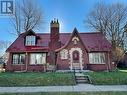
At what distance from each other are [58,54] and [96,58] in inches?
213

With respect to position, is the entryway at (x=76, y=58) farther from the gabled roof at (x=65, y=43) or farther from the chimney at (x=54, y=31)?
the chimney at (x=54, y=31)

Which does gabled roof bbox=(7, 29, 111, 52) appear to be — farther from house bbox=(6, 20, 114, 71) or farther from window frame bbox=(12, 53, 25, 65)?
window frame bbox=(12, 53, 25, 65)

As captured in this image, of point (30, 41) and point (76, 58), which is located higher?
point (30, 41)

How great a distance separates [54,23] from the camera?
34125 mm

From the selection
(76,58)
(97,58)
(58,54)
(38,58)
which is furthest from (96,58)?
(38,58)

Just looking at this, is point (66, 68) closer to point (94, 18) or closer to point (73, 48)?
point (73, 48)

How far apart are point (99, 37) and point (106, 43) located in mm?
1856

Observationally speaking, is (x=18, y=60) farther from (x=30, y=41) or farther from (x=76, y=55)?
(x=76, y=55)

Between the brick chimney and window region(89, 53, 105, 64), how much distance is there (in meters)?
4.88

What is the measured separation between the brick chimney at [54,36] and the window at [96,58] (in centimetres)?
488

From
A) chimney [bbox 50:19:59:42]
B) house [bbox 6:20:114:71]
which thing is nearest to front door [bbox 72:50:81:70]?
house [bbox 6:20:114:71]

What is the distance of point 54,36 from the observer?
33844 millimetres

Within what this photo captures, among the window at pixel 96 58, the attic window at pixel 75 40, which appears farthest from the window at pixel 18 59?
the window at pixel 96 58

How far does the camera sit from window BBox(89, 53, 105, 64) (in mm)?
33250
